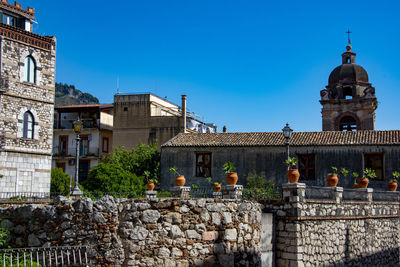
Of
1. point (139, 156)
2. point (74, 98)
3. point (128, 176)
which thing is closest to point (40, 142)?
point (128, 176)

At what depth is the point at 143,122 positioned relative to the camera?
154ft

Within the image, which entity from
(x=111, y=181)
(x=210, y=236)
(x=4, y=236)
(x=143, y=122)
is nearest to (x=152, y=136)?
(x=143, y=122)

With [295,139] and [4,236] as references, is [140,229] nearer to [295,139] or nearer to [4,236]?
[4,236]

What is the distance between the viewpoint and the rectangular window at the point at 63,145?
49938 mm

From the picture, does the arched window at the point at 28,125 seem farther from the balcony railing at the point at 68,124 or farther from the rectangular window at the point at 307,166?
the balcony railing at the point at 68,124

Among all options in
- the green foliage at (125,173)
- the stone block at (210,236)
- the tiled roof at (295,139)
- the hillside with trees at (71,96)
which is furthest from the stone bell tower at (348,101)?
the hillside with trees at (71,96)

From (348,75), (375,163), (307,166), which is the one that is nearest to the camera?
(375,163)

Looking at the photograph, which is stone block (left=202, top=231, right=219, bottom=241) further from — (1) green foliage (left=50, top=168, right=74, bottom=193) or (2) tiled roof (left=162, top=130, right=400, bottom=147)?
(1) green foliage (left=50, top=168, right=74, bottom=193)

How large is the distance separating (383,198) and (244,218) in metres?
12.7

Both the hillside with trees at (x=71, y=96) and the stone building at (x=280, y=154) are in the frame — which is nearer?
the stone building at (x=280, y=154)

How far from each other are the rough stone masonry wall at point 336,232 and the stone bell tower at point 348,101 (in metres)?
22.5

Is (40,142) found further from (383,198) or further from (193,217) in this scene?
(193,217)

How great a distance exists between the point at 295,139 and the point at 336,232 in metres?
15.7

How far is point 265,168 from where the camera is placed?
32344mm
